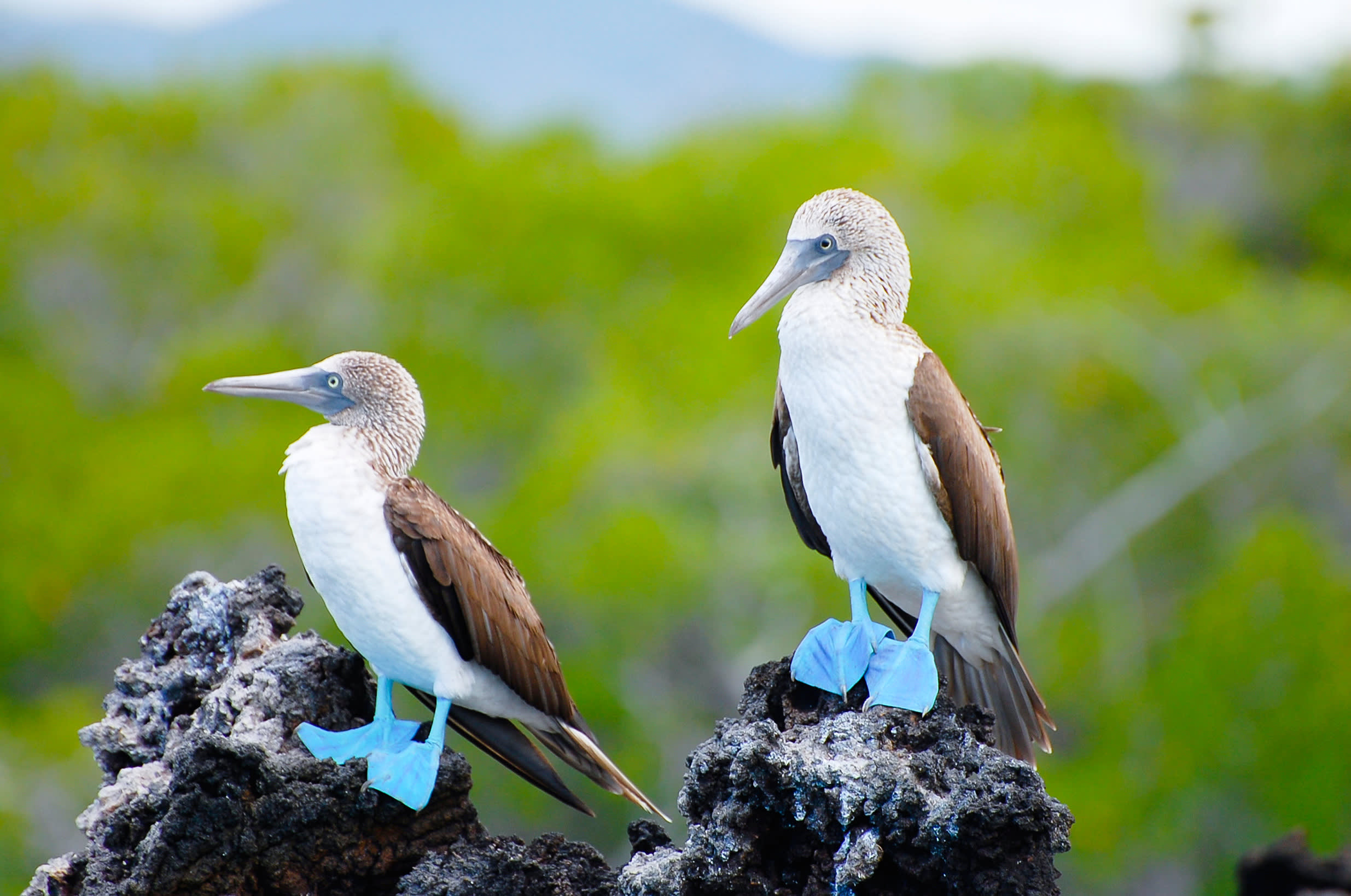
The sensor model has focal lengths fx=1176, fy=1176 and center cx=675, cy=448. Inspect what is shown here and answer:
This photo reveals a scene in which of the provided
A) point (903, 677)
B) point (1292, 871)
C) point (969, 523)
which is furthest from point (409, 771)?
point (1292, 871)

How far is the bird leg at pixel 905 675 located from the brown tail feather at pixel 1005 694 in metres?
0.35

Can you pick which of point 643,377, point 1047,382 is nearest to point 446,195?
point 643,377

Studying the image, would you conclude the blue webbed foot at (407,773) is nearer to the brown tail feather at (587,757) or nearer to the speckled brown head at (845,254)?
the brown tail feather at (587,757)

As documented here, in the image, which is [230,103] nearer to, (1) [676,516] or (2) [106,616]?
(2) [106,616]

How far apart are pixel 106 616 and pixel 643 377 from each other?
8371mm

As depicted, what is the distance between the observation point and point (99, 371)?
738 inches

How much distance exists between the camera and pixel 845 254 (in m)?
3.47

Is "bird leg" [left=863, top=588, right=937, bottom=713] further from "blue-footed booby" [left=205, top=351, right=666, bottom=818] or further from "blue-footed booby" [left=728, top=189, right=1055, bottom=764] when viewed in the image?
"blue-footed booby" [left=205, top=351, right=666, bottom=818]

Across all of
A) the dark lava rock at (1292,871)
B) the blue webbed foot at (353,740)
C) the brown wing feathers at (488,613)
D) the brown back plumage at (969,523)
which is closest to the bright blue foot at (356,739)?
the blue webbed foot at (353,740)

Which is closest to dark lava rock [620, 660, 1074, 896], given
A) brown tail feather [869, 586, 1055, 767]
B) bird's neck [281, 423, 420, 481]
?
brown tail feather [869, 586, 1055, 767]

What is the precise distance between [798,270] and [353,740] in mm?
1905

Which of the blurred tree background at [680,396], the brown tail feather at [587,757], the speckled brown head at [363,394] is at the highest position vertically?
the blurred tree background at [680,396]

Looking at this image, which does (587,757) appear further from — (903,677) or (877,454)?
(877,454)

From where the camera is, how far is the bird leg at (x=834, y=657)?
3.24 meters
